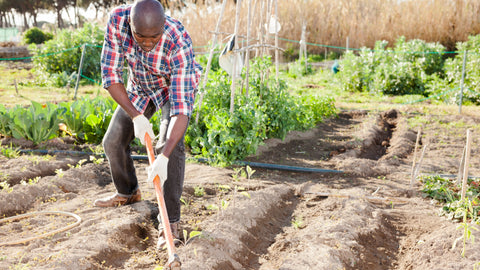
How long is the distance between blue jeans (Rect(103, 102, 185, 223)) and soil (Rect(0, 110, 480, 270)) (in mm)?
203

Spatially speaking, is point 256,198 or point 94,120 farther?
point 94,120

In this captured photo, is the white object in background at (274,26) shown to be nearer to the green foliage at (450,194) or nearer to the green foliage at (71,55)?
the green foliage at (450,194)

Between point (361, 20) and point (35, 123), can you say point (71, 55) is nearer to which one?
point (35, 123)

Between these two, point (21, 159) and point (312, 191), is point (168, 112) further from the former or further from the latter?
point (21, 159)

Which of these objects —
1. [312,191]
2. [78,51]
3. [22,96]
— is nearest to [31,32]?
[78,51]

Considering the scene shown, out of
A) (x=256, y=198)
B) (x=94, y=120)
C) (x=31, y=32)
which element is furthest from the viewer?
(x=31, y=32)

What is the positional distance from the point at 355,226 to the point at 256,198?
0.82m

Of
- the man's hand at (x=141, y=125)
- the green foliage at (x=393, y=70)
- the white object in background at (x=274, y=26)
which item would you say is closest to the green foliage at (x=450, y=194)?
the man's hand at (x=141, y=125)

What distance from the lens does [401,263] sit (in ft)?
9.28

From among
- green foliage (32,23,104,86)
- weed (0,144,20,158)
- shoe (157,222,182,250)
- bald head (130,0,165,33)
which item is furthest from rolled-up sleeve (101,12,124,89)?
green foliage (32,23,104,86)

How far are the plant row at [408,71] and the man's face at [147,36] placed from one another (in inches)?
301

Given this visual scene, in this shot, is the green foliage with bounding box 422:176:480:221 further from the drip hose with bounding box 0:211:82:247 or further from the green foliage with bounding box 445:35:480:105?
the green foliage with bounding box 445:35:480:105

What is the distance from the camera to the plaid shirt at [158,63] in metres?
2.48

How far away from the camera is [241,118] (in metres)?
4.74
